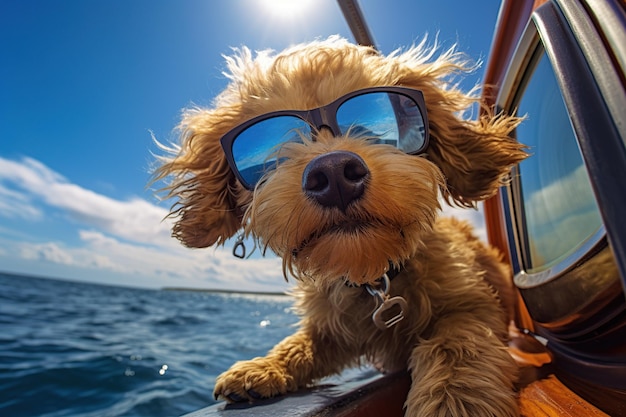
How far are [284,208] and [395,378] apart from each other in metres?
0.84

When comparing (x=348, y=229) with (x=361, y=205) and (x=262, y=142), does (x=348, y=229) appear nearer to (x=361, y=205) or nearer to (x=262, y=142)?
(x=361, y=205)

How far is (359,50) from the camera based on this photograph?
2.24 metres

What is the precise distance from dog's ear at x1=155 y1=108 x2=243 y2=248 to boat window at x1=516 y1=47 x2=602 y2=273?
1.48m

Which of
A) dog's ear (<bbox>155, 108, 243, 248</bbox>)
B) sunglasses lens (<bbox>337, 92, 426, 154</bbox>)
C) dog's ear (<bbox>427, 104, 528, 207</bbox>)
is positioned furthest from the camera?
dog's ear (<bbox>155, 108, 243, 248</bbox>)

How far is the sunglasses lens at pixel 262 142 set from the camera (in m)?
1.85

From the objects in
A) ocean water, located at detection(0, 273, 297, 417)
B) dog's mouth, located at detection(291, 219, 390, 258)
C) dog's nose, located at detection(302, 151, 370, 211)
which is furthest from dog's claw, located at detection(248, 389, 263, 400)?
ocean water, located at detection(0, 273, 297, 417)

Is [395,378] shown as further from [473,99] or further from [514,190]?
[473,99]

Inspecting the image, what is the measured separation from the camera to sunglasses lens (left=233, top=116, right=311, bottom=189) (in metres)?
1.85

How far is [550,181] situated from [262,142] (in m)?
1.29

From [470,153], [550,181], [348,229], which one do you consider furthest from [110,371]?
[550,181]

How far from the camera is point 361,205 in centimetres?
142

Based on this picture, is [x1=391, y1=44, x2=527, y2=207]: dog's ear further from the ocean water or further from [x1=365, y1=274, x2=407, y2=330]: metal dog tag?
the ocean water

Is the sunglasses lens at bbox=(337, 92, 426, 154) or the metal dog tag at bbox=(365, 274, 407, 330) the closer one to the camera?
the metal dog tag at bbox=(365, 274, 407, 330)

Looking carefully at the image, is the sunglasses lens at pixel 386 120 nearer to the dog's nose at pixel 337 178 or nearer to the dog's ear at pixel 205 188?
the dog's nose at pixel 337 178
